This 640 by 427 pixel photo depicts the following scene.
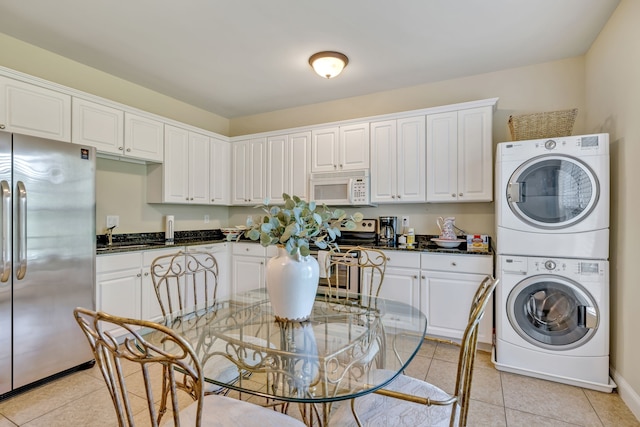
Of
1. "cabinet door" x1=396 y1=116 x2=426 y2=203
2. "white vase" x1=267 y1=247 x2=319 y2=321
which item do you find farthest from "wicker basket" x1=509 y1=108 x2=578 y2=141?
"white vase" x1=267 y1=247 x2=319 y2=321

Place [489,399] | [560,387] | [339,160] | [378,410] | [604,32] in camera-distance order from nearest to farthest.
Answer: [378,410], [489,399], [560,387], [604,32], [339,160]

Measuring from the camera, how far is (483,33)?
2516mm

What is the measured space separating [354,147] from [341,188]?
1.57ft

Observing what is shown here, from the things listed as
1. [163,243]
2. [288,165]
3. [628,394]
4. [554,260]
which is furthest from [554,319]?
[163,243]

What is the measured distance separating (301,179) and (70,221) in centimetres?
226

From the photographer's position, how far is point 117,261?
2.79 m

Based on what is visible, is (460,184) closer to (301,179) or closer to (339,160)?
(339,160)

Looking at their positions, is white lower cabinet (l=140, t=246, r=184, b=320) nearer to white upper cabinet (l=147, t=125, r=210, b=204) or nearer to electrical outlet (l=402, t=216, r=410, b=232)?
white upper cabinet (l=147, t=125, r=210, b=204)

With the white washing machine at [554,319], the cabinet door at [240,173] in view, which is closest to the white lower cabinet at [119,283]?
the cabinet door at [240,173]

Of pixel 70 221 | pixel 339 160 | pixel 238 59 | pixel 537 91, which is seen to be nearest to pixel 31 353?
pixel 70 221

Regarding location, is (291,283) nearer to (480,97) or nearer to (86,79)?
(480,97)

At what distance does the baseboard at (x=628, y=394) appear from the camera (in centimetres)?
191

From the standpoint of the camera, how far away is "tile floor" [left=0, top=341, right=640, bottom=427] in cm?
187

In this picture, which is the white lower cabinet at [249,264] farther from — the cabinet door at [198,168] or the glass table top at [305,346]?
the glass table top at [305,346]
